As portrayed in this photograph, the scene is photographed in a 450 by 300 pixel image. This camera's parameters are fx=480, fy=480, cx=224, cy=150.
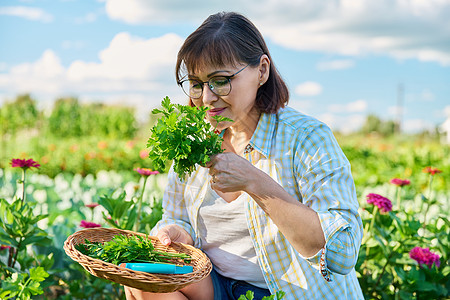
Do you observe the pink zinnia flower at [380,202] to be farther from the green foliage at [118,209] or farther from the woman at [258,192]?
the green foliage at [118,209]

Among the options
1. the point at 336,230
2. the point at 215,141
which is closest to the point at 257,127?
the point at 215,141

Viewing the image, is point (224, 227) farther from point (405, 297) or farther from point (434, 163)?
point (434, 163)

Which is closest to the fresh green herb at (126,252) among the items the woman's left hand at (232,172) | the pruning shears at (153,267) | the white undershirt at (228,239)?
the pruning shears at (153,267)

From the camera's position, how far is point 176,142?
4.62 feet

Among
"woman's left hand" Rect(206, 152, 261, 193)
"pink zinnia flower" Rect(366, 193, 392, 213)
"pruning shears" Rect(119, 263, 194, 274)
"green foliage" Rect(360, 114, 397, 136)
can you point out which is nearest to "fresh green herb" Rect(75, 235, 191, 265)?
"pruning shears" Rect(119, 263, 194, 274)

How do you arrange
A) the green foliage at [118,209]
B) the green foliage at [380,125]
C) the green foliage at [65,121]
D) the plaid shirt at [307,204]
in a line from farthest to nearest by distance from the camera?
the green foliage at [380,125] < the green foliage at [65,121] < the green foliage at [118,209] < the plaid shirt at [307,204]

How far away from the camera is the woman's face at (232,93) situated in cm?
162

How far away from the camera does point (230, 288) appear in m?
1.85

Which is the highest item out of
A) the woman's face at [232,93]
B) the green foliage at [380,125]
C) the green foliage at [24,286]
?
the woman's face at [232,93]

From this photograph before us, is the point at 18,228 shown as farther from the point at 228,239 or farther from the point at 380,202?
the point at 380,202

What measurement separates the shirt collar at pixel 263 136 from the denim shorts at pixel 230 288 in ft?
1.67

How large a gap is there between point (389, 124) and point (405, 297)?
88.6ft

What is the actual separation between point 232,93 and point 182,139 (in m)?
0.31

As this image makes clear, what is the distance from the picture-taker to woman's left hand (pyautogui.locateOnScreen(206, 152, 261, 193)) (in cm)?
137
